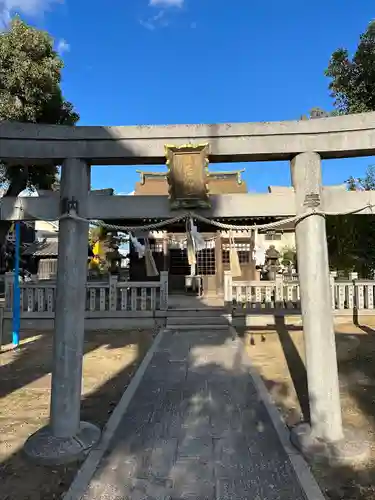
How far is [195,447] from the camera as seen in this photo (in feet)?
14.9

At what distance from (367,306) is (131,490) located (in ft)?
38.4

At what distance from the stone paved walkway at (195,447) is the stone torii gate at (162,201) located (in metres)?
0.62

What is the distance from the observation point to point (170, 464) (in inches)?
163

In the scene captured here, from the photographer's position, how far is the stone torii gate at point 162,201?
4520 millimetres

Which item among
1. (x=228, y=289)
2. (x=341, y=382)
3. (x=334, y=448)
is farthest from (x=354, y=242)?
(x=334, y=448)

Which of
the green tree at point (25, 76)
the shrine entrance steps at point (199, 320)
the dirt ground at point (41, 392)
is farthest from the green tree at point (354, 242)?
the green tree at point (25, 76)

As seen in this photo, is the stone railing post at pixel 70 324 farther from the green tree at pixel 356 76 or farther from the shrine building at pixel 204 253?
the shrine building at pixel 204 253

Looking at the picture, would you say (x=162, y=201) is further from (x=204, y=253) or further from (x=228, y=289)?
(x=204, y=253)

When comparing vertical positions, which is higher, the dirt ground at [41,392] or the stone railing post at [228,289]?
the stone railing post at [228,289]

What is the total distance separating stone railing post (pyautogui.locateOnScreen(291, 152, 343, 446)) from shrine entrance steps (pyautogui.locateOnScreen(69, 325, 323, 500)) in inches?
24.1

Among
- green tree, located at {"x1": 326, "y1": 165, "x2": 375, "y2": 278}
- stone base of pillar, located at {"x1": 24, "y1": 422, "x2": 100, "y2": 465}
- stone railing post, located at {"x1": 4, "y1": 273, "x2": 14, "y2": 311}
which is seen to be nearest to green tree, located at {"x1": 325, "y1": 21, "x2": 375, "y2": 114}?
green tree, located at {"x1": 326, "y1": 165, "x2": 375, "y2": 278}

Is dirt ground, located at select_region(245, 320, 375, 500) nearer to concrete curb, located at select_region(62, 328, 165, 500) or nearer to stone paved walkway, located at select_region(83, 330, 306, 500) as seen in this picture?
stone paved walkway, located at select_region(83, 330, 306, 500)

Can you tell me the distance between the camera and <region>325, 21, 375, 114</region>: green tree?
9.77 meters

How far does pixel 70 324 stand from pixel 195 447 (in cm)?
220
